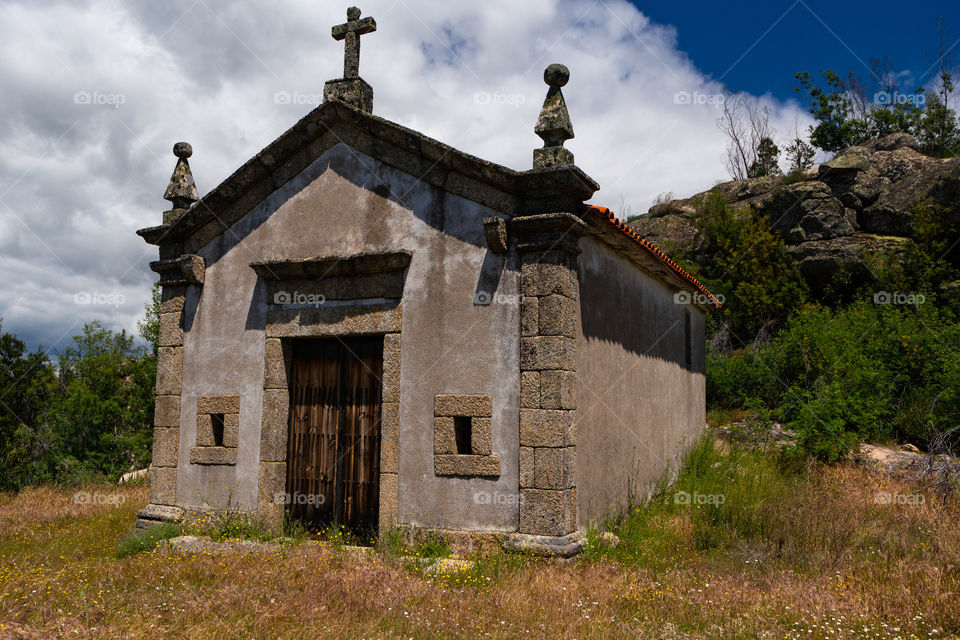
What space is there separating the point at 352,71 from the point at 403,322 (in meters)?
3.21

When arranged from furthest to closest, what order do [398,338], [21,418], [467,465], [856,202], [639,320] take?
[856,202] < [21,418] < [639,320] < [398,338] < [467,465]

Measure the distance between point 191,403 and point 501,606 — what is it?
201 inches

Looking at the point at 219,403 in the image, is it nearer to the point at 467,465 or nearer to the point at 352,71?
the point at 467,465

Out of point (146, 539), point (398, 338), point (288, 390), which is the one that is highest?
point (398, 338)

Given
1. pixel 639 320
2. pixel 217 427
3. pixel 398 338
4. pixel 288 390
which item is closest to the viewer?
pixel 398 338

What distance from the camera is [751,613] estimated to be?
4.96 m

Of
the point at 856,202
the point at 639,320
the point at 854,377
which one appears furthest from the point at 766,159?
the point at 639,320

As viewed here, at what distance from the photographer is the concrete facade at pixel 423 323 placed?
21.4ft

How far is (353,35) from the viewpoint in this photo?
320 inches

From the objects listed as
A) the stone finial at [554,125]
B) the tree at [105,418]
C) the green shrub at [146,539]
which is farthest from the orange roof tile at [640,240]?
the tree at [105,418]

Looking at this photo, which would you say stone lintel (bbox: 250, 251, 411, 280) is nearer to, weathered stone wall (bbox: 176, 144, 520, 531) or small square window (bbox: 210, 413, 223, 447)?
weathered stone wall (bbox: 176, 144, 520, 531)

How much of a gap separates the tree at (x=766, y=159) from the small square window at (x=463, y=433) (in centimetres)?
2870

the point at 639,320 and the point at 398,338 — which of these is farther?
the point at 639,320

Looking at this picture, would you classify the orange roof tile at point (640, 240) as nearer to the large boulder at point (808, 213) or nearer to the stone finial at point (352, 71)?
the stone finial at point (352, 71)
